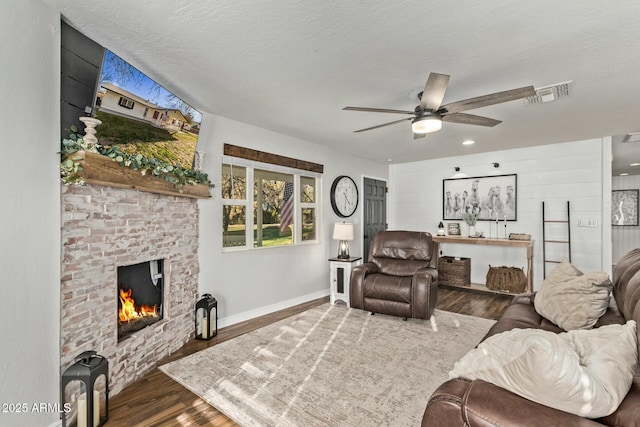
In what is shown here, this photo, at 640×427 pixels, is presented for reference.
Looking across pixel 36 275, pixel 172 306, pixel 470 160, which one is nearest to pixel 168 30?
pixel 36 275

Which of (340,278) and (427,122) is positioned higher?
(427,122)

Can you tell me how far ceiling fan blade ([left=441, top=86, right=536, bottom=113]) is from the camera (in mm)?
2088

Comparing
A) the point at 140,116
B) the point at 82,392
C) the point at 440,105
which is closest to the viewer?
the point at 82,392

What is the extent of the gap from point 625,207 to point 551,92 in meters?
7.66

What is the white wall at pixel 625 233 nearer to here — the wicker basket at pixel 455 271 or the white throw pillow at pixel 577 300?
the wicker basket at pixel 455 271

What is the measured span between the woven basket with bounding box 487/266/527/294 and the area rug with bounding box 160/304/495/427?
1.47m

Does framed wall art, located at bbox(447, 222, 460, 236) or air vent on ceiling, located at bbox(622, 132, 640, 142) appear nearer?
air vent on ceiling, located at bbox(622, 132, 640, 142)

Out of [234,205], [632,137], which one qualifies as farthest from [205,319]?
[632,137]

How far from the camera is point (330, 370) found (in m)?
2.57

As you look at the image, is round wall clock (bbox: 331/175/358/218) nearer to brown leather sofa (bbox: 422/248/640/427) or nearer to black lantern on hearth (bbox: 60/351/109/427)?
black lantern on hearth (bbox: 60/351/109/427)

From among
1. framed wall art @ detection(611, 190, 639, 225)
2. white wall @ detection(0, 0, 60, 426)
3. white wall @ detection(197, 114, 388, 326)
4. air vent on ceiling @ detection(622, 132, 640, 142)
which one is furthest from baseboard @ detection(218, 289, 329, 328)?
framed wall art @ detection(611, 190, 639, 225)

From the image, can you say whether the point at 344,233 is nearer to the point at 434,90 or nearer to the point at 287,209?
the point at 287,209

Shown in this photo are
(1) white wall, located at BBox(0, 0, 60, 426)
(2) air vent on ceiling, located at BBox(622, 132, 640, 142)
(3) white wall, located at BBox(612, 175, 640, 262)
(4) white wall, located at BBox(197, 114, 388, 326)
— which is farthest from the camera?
(3) white wall, located at BBox(612, 175, 640, 262)

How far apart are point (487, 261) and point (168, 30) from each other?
5.76m
